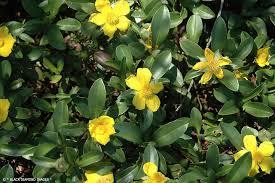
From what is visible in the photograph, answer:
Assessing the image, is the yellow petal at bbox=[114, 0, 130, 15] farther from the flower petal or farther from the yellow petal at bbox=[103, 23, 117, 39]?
the flower petal

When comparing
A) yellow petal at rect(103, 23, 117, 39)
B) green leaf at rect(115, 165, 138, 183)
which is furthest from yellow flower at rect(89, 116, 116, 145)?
yellow petal at rect(103, 23, 117, 39)

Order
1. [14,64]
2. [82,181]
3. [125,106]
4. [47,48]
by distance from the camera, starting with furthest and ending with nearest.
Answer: [47,48] < [14,64] < [125,106] < [82,181]

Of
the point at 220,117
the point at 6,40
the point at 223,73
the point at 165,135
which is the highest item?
the point at 6,40

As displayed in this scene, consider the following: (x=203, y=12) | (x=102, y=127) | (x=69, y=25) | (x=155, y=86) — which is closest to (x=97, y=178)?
(x=102, y=127)

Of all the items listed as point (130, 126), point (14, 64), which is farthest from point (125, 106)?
point (14, 64)

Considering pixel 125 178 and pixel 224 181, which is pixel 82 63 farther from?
pixel 224 181

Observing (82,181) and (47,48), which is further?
(47,48)
